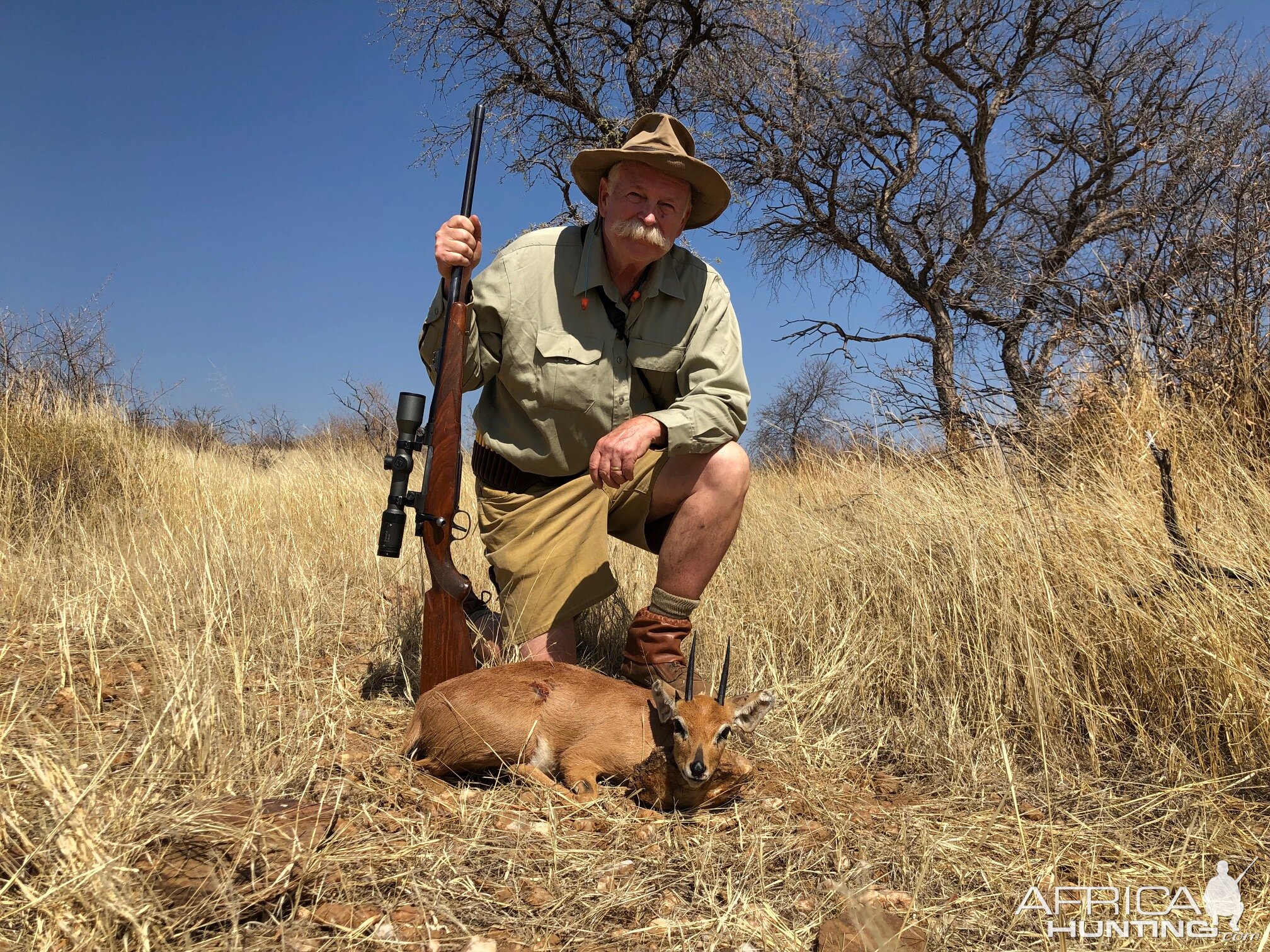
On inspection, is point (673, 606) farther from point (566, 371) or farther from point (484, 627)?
point (566, 371)

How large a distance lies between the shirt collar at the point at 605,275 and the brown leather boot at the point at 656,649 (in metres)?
1.64

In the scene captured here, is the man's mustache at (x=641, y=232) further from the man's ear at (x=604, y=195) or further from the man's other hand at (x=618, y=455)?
the man's other hand at (x=618, y=455)

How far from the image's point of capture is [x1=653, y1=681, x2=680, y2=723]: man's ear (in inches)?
109

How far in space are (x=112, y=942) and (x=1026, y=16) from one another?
59.3ft

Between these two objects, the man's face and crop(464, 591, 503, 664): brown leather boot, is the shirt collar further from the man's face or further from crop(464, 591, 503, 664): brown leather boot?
crop(464, 591, 503, 664): brown leather boot

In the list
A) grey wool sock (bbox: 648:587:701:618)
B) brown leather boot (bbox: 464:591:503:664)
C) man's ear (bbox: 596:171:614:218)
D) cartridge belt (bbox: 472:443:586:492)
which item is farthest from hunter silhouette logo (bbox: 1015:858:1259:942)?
man's ear (bbox: 596:171:614:218)

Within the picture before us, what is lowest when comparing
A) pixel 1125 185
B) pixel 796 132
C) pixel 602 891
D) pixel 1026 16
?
pixel 602 891

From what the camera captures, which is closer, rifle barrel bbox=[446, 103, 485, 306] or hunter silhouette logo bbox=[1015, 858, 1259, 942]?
hunter silhouette logo bbox=[1015, 858, 1259, 942]

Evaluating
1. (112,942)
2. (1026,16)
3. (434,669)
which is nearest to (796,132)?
(1026,16)

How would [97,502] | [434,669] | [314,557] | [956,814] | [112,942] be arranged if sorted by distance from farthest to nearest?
[97,502] < [314,557] < [434,669] < [956,814] < [112,942]

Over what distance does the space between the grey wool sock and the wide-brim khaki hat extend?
1.98 m

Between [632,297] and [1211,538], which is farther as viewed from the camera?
[632,297]

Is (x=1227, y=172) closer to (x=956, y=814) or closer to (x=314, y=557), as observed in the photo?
(x=956, y=814)

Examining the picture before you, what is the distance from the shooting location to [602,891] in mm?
2373
